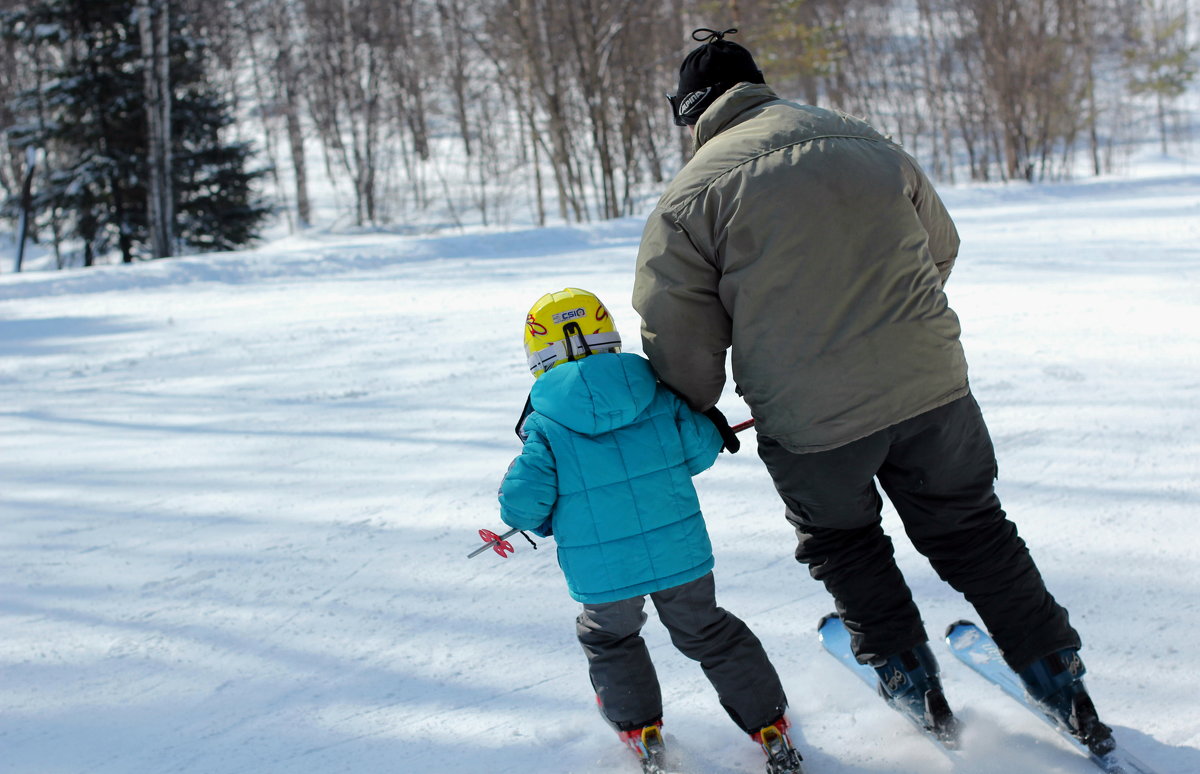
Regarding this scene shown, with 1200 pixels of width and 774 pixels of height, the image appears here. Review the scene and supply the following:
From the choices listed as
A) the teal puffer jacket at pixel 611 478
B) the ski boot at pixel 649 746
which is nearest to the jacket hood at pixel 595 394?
the teal puffer jacket at pixel 611 478

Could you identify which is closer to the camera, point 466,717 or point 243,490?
point 466,717

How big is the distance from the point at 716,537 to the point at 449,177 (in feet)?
93.8

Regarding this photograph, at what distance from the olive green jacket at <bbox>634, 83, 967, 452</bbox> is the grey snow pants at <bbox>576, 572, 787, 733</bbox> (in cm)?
43

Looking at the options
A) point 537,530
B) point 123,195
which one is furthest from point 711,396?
point 123,195

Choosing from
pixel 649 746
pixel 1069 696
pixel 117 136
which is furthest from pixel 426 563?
pixel 117 136

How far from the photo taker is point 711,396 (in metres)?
1.88

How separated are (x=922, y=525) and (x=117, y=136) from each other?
66.3 feet

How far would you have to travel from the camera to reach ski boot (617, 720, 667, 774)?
6.63ft

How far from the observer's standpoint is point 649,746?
2025mm

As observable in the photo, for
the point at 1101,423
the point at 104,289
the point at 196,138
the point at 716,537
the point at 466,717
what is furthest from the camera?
the point at 196,138

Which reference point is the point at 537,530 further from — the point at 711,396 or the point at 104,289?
the point at 104,289

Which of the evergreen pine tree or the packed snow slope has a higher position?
the evergreen pine tree

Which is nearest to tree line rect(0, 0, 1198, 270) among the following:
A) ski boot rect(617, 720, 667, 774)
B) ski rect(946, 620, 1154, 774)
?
ski rect(946, 620, 1154, 774)

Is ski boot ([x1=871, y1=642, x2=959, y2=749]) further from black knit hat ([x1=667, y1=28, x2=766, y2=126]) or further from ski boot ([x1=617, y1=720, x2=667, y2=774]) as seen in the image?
black knit hat ([x1=667, y1=28, x2=766, y2=126])
